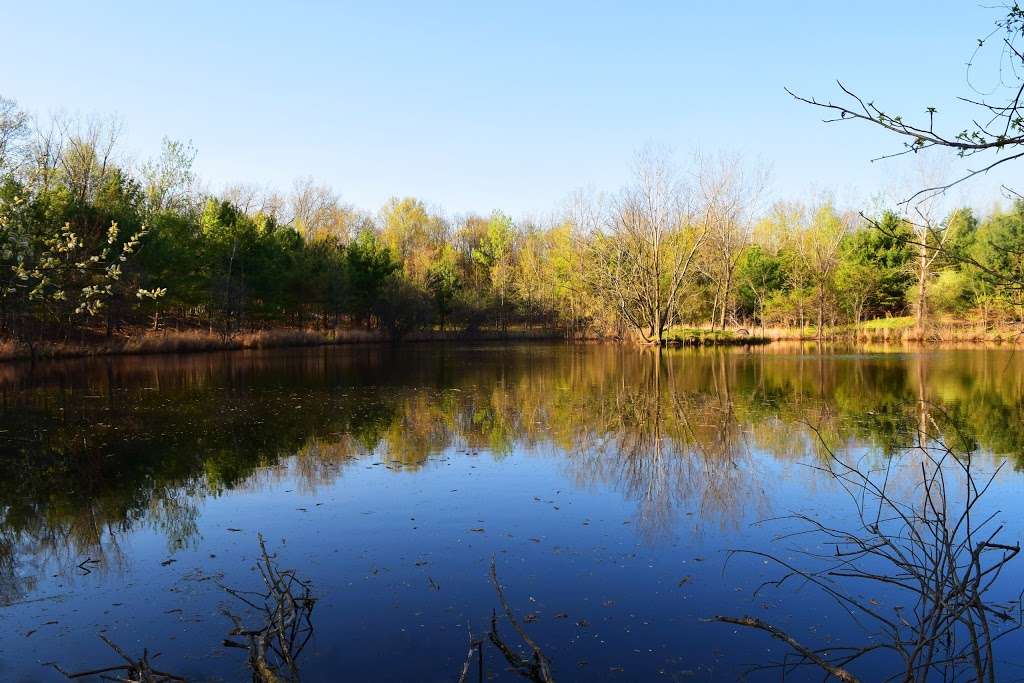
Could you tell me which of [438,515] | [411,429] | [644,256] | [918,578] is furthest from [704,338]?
[918,578]

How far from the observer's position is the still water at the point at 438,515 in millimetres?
4891

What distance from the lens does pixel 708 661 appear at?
4.57 metres

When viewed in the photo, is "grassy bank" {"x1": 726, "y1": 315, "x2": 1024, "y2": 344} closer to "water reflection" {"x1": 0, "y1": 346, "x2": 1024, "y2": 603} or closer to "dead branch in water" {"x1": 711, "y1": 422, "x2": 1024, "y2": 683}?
"water reflection" {"x1": 0, "y1": 346, "x2": 1024, "y2": 603}

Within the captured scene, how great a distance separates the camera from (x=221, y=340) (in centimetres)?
4019

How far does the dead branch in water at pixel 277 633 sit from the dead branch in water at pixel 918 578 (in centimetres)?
235

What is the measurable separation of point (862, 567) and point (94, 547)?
717cm

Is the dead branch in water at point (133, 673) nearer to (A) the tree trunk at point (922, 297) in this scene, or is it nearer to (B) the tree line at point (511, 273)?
(B) the tree line at point (511, 273)

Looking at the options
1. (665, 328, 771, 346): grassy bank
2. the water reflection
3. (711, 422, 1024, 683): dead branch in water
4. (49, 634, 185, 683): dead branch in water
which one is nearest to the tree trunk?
(665, 328, 771, 346): grassy bank

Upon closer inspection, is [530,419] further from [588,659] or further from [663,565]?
[588,659]

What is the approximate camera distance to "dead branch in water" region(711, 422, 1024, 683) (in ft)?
9.45

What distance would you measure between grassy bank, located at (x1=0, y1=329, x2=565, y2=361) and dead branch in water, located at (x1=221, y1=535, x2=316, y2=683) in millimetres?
28963

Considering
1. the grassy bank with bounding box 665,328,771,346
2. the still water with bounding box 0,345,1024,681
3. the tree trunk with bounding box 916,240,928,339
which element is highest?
the tree trunk with bounding box 916,240,928,339

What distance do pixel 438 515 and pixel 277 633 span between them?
3.92 m

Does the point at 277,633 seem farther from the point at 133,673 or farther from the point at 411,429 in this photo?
the point at 411,429
